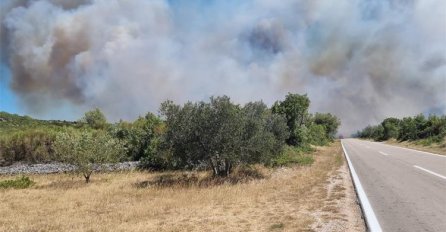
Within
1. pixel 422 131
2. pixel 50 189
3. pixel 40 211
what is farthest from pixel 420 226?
pixel 422 131

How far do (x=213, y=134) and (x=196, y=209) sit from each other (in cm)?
850

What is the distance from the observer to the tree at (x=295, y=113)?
49.9 metres

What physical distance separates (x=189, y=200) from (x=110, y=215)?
2.72m

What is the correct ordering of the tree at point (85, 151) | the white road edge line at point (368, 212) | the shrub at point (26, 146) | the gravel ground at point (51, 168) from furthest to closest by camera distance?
1. the shrub at point (26, 146)
2. the gravel ground at point (51, 168)
3. the tree at point (85, 151)
4. the white road edge line at point (368, 212)

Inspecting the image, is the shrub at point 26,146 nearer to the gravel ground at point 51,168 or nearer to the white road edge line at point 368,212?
the gravel ground at point 51,168

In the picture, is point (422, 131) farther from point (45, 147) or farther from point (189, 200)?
point (189, 200)

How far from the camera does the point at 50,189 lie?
2252 centimetres

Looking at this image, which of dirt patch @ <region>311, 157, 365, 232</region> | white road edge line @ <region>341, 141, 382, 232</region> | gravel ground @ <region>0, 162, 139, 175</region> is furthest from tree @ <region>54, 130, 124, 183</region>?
white road edge line @ <region>341, 141, 382, 232</region>

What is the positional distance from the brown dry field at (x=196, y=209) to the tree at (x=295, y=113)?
102ft

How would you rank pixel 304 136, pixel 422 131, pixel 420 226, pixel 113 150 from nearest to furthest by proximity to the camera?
pixel 420 226 < pixel 113 150 < pixel 304 136 < pixel 422 131

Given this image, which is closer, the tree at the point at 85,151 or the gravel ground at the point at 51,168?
the tree at the point at 85,151

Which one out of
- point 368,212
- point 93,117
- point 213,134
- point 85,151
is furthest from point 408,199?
point 93,117

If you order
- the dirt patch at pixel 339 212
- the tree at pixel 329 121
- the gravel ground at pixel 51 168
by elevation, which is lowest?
the dirt patch at pixel 339 212

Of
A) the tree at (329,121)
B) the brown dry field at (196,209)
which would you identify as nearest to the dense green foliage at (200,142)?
the brown dry field at (196,209)
